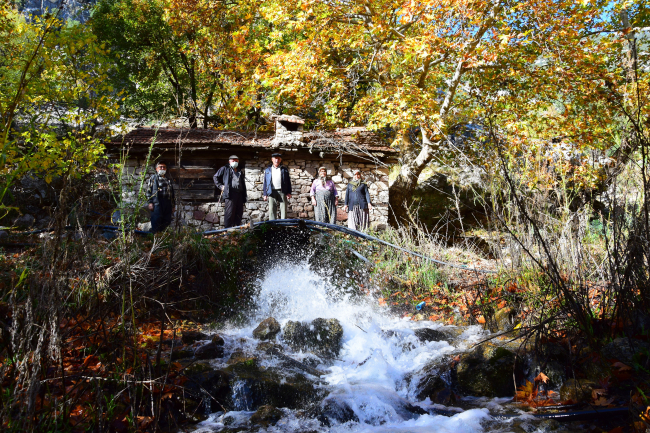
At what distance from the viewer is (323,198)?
998 cm

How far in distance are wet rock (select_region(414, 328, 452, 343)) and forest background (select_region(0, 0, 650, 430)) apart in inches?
27.6

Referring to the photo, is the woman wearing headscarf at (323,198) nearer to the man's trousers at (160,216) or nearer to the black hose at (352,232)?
the black hose at (352,232)

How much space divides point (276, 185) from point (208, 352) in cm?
524

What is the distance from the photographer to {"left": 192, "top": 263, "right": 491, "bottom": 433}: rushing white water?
11.9 ft

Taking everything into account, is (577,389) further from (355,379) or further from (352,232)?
(352,232)

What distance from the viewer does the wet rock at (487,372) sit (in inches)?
158

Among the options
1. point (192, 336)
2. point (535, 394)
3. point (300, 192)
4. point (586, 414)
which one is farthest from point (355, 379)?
point (300, 192)

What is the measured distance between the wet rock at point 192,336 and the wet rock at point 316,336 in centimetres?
100

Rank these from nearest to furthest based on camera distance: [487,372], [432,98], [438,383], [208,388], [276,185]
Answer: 1. [208,388]
2. [487,372]
3. [438,383]
4. [276,185]
5. [432,98]

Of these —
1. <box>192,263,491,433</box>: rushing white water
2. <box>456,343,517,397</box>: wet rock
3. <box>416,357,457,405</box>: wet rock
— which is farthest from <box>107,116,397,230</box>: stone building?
<box>456,343,517,397</box>: wet rock

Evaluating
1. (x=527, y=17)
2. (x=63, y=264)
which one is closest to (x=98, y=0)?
(x=527, y=17)

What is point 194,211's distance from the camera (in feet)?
37.1

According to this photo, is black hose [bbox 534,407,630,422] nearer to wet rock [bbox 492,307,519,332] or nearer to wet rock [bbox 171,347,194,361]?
wet rock [bbox 492,307,519,332]

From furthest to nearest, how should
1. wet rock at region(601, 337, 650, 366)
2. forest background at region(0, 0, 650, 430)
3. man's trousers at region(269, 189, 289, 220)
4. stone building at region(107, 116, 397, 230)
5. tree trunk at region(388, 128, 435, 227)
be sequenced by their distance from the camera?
tree trunk at region(388, 128, 435, 227) < stone building at region(107, 116, 397, 230) < man's trousers at region(269, 189, 289, 220) < forest background at region(0, 0, 650, 430) < wet rock at region(601, 337, 650, 366)
